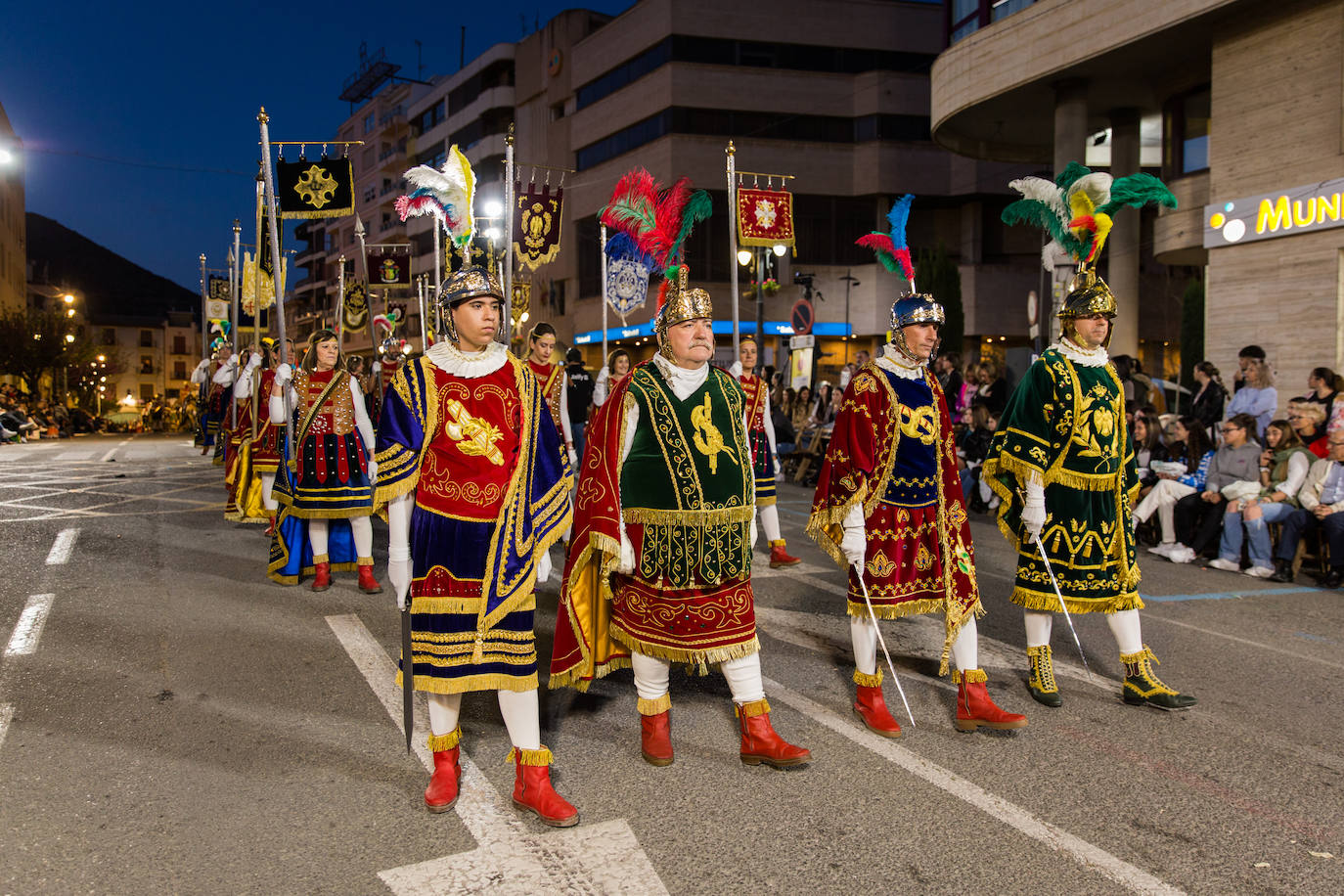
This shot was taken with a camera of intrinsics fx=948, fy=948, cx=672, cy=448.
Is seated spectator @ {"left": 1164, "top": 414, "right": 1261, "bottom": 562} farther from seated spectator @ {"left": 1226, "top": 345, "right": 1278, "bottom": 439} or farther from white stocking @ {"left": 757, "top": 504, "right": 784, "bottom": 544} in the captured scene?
white stocking @ {"left": 757, "top": 504, "right": 784, "bottom": 544}

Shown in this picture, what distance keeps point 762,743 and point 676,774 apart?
15.8 inches

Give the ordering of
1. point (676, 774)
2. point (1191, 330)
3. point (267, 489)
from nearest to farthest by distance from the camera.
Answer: point (676, 774) → point (267, 489) → point (1191, 330)

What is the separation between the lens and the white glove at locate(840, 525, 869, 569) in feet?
15.1

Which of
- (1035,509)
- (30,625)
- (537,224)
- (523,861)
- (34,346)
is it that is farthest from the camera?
(34,346)

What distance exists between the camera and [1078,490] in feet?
16.6

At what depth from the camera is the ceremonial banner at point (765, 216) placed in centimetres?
1269

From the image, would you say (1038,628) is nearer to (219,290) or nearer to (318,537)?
(318,537)

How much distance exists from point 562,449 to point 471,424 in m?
0.44

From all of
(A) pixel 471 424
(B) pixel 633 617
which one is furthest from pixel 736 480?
(A) pixel 471 424

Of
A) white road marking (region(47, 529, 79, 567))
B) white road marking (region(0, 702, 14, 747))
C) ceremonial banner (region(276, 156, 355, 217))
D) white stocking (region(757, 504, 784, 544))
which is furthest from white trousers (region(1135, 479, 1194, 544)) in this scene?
white road marking (region(47, 529, 79, 567))

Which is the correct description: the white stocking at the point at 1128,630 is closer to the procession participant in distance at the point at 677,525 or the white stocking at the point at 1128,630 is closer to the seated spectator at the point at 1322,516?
the procession participant in distance at the point at 677,525

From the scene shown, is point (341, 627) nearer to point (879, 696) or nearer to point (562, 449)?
point (562, 449)

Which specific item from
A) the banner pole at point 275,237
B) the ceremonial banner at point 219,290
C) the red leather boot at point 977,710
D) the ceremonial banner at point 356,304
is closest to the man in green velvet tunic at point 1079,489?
the red leather boot at point 977,710

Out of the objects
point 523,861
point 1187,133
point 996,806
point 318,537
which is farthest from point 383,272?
point 996,806
